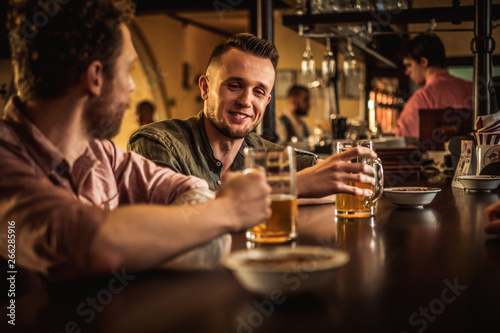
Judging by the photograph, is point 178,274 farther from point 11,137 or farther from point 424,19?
point 424,19

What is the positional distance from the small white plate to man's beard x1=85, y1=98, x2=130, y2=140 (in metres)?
1.35

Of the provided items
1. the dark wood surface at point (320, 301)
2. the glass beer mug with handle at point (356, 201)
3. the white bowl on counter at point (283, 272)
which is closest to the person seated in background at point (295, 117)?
the glass beer mug with handle at point (356, 201)

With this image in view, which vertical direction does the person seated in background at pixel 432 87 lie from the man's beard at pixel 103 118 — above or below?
above

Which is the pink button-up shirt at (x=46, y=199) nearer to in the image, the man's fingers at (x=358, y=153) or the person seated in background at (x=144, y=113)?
the man's fingers at (x=358, y=153)

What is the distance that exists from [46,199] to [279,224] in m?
0.44

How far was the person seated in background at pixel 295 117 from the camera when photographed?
731cm

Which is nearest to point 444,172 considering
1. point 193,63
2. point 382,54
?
point 382,54

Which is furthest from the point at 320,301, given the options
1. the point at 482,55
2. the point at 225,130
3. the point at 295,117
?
the point at 295,117

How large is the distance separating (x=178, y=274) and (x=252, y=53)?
50.0 inches

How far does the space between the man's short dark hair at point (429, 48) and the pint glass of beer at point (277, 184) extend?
11.6 feet

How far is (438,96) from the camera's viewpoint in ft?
13.9

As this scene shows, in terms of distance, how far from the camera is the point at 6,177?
772mm

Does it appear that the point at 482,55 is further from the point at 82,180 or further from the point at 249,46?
the point at 82,180

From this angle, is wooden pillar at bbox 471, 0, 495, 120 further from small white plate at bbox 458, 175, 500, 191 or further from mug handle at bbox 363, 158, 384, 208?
mug handle at bbox 363, 158, 384, 208
